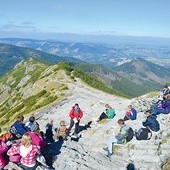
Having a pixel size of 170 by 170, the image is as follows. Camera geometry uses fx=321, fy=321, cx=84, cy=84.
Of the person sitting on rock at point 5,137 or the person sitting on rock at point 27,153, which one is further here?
the person sitting on rock at point 5,137

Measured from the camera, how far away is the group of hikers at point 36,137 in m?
20.7

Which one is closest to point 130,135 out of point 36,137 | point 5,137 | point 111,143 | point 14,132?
point 111,143

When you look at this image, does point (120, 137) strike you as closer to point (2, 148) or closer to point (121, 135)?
point (121, 135)

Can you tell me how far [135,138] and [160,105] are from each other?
7.46m

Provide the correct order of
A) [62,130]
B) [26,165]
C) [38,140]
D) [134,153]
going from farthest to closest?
1. [62,130]
2. [134,153]
3. [38,140]
4. [26,165]

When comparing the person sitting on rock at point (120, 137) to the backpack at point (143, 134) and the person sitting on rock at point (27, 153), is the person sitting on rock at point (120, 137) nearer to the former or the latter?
the backpack at point (143, 134)

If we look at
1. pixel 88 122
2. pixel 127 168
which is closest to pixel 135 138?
pixel 127 168

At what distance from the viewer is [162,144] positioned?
29.3m

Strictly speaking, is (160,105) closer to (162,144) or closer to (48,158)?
(162,144)

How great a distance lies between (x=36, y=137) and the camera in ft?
79.5

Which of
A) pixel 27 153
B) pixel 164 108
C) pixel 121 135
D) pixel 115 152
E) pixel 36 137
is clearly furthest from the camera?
pixel 164 108

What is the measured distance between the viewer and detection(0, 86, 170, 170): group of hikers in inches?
813

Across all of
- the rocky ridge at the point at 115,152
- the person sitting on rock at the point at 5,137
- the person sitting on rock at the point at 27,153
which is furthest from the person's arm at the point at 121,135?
the person sitting on rock at the point at 27,153

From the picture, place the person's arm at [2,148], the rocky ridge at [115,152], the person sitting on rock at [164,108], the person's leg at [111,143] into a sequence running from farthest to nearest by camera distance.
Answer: the person sitting on rock at [164,108]
the person's leg at [111,143]
the rocky ridge at [115,152]
the person's arm at [2,148]
